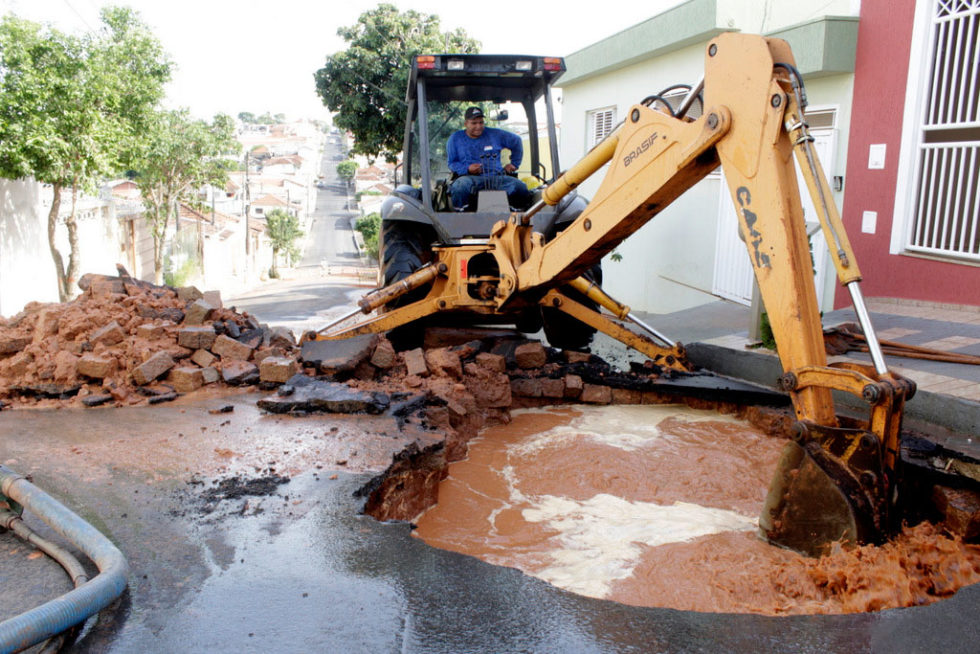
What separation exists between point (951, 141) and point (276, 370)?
23.5 feet

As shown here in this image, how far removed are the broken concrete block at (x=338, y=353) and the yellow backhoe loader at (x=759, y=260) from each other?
40 cm

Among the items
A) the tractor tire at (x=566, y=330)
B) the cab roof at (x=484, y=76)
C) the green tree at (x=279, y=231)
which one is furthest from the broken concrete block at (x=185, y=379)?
the green tree at (x=279, y=231)

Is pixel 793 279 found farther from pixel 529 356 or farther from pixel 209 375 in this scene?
pixel 209 375

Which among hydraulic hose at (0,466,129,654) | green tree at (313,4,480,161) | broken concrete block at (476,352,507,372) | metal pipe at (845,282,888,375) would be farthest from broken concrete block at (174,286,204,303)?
green tree at (313,4,480,161)

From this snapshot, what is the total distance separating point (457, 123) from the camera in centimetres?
790

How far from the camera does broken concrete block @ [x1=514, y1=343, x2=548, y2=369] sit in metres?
6.38

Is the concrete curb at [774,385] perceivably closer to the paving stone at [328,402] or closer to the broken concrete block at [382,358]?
the broken concrete block at [382,358]

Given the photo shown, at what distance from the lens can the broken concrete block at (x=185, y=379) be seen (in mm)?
5766

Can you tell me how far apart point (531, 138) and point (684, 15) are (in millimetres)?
5264

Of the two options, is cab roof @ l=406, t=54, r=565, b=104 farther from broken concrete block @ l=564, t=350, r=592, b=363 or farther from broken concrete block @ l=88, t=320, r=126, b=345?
broken concrete block @ l=88, t=320, r=126, b=345

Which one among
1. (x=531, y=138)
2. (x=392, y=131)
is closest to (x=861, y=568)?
(x=531, y=138)

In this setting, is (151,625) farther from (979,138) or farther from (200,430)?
(979,138)

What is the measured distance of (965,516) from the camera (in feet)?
11.6

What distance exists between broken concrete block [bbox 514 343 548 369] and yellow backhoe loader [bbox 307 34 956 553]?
417 mm
